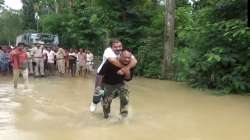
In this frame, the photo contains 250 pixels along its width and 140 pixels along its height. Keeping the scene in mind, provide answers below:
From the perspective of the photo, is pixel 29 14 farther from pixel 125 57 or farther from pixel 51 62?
pixel 125 57

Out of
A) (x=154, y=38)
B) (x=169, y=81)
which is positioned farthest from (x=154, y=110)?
(x=154, y=38)

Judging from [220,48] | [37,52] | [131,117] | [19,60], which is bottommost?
[131,117]

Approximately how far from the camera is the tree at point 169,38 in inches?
991

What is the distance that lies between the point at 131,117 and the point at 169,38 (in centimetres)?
1363

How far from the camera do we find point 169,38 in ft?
83.6

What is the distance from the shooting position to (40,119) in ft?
38.8

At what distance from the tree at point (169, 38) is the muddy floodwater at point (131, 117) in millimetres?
7588

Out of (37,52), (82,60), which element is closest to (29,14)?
(82,60)

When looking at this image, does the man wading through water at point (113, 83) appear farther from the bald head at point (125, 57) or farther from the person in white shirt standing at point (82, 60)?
the person in white shirt standing at point (82, 60)

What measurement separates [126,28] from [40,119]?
19.5m

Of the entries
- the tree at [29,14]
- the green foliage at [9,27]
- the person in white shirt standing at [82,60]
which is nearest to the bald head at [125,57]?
the person in white shirt standing at [82,60]

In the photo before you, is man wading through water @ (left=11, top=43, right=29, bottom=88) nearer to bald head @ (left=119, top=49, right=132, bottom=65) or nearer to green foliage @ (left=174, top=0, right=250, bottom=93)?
green foliage @ (left=174, top=0, right=250, bottom=93)

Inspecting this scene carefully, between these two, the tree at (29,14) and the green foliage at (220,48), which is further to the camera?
the tree at (29,14)

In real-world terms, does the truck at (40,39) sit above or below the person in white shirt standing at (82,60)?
above
